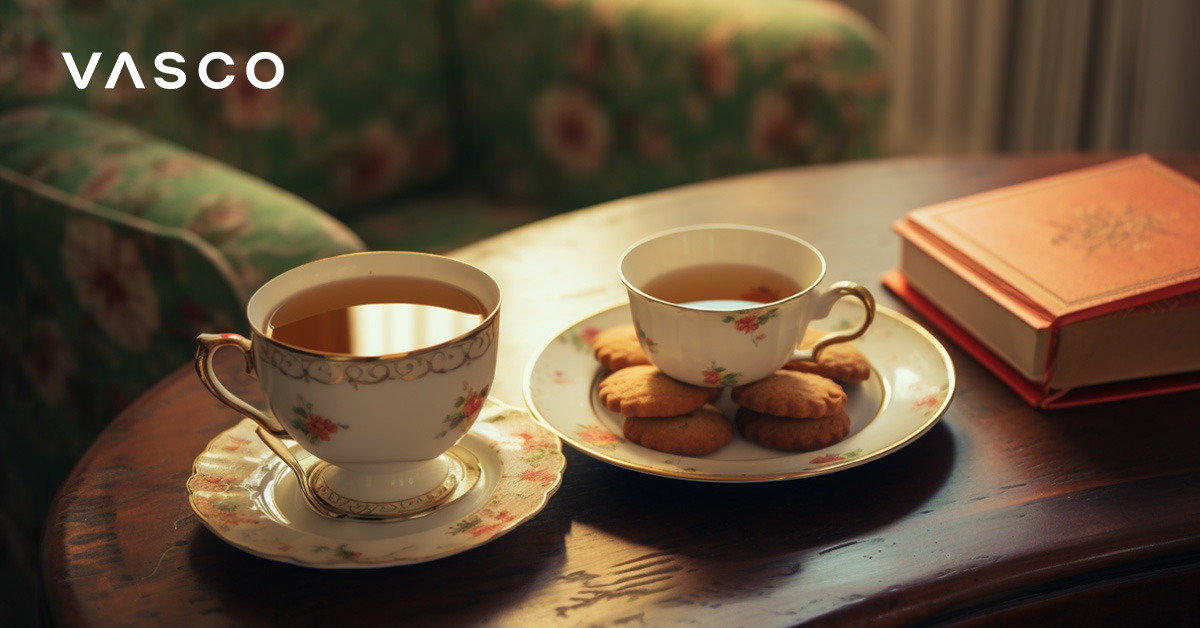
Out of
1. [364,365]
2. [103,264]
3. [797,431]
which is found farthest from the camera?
[103,264]

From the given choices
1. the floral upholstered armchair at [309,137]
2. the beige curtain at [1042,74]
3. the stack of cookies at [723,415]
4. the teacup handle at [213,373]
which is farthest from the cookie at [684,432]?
the beige curtain at [1042,74]

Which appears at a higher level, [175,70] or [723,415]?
[175,70]

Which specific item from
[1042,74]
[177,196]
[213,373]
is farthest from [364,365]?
[1042,74]

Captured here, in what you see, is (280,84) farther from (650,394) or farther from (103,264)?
(650,394)

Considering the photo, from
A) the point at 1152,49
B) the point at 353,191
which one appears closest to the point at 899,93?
the point at 1152,49

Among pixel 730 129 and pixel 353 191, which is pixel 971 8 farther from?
pixel 353 191

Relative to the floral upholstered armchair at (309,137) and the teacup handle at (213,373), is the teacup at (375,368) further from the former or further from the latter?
the floral upholstered armchair at (309,137)

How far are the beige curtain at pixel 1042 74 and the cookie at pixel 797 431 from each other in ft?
6.39

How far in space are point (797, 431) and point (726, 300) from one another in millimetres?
126

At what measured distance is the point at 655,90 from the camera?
5.55 feet

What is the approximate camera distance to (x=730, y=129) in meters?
1.61

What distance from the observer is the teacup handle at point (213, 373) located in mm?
600

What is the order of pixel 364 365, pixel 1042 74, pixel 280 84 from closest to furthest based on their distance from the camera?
pixel 364 365, pixel 280 84, pixel 1042 74

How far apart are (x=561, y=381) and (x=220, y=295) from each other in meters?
0.51
